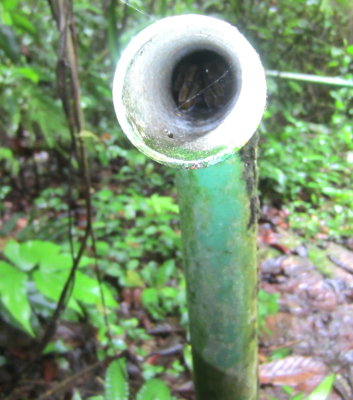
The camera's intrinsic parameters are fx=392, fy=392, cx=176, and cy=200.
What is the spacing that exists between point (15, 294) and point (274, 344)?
129 cm

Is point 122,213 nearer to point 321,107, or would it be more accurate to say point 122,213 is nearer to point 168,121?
point 168,121

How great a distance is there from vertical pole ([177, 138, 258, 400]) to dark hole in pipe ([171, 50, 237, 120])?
122 mm

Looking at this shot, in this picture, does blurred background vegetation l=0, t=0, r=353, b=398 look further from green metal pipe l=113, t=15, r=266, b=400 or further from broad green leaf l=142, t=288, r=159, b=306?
green metal pipe l=113, t=15, r=266, b=400

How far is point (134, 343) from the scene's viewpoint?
1903 mm

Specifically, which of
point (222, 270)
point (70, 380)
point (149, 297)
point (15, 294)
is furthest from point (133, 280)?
point (222, 270)

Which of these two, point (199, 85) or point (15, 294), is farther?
point (15, 294)

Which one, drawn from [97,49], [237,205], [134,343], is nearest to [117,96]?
[237,205]

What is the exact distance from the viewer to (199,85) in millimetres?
860

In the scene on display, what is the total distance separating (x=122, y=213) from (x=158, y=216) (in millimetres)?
356

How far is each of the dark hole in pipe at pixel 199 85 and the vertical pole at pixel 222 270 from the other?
12 centimetres

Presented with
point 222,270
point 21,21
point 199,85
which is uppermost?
point 21,21

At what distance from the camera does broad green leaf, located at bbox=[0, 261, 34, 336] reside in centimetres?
119

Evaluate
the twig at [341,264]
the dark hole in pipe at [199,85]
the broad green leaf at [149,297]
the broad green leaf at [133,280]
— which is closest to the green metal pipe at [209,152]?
the dark hole in pipe at [199,85]

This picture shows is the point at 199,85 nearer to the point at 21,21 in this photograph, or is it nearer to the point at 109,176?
the point at 21,21
